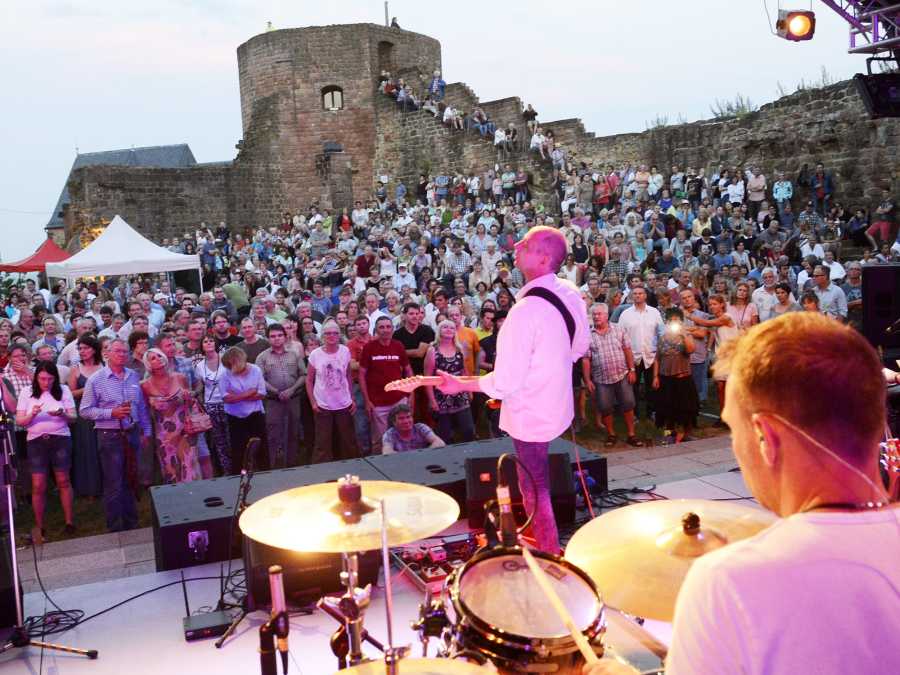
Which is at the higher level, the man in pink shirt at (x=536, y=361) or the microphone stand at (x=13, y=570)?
the man in pink shirt at (x=536, y=361)

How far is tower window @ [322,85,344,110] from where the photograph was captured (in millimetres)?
29541

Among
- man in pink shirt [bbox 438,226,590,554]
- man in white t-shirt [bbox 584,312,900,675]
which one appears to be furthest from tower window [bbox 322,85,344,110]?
man in white t-shirt [bbox 584,312,900,675]

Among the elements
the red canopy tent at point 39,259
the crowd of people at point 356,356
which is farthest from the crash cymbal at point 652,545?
the red canopy tent at point 39,259

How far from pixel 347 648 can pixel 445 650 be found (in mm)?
330

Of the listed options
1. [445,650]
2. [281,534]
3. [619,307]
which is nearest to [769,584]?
[445,650]

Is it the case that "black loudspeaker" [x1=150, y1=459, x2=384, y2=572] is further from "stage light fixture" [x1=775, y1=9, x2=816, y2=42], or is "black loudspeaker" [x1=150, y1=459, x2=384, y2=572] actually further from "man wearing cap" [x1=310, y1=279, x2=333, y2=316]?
"stage light fixture" [x1=775, y1=9, x2=816, y2=42]

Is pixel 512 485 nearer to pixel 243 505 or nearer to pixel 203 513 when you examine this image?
pixel 243 505

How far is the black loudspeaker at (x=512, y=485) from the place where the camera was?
5027 millimetres

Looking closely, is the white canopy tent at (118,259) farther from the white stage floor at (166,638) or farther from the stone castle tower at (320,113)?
the stone castle tower at (320,113)

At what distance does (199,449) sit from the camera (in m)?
6.81

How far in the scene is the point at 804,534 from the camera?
3.59 feet

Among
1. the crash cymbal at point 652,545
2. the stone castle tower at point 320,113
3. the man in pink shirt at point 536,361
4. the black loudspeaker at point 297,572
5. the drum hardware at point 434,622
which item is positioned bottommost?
the black loudspeaker at point 297,572

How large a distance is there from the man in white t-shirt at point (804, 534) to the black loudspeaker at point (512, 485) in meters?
3.48

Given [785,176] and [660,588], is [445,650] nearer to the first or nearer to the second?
[660,588]
